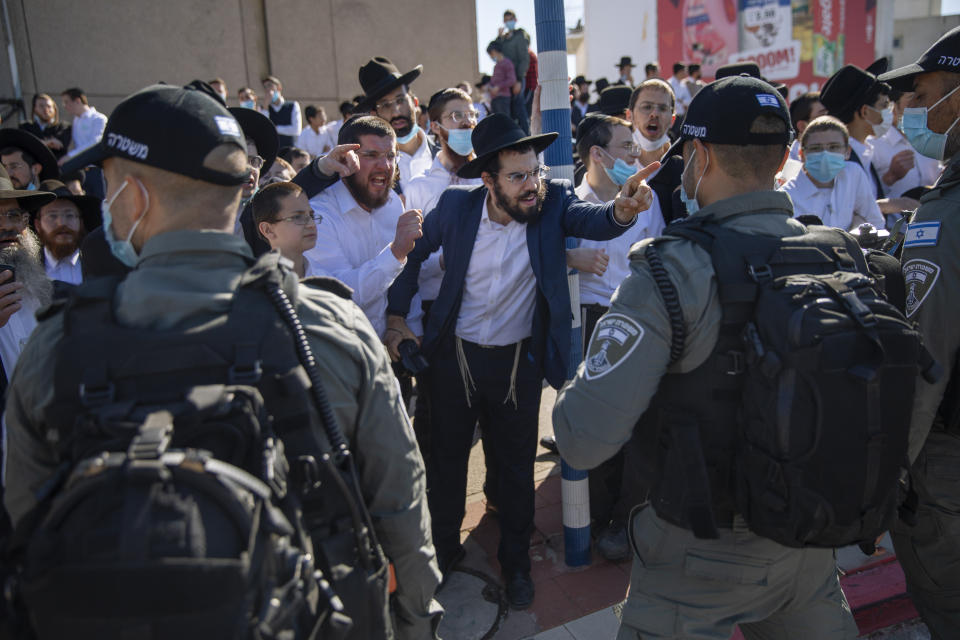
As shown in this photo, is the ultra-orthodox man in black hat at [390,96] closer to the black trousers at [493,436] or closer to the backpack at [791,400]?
the black trousers at [493,436]

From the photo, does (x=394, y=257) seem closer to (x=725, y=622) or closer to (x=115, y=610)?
(x=725, y=622)

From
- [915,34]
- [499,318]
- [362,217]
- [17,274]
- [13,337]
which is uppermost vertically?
[915,34]

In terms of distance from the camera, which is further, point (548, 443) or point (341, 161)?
point (548, 443)

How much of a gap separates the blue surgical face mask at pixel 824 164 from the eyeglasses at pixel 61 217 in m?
4.42

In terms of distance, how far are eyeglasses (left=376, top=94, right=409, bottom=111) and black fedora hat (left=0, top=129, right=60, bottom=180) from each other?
7.65 feet

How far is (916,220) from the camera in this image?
2426 millimetres

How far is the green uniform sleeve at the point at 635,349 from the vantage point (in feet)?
5.87

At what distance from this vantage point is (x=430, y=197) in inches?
172

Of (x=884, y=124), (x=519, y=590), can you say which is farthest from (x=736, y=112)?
(x=884, y=124)

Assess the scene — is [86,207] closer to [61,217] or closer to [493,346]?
[61,217]

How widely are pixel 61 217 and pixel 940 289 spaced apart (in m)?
4.01

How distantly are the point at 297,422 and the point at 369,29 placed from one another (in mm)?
14953

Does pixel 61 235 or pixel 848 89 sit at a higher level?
pixel 848 89

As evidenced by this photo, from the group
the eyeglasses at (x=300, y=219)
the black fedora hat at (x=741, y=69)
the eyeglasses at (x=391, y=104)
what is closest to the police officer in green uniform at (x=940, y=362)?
the eyeglasses at (x=300, y=219)
